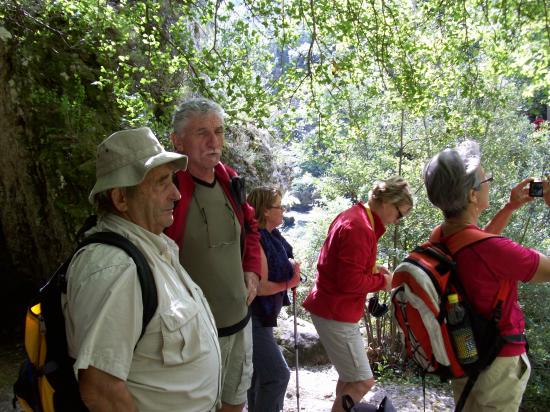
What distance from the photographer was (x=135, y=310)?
1438 mm

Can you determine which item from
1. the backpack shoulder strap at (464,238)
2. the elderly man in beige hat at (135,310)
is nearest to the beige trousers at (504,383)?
the backpack shoulder strap at (464,238)

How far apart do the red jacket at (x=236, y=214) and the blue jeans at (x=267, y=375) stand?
520mm

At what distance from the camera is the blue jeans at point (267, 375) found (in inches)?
115

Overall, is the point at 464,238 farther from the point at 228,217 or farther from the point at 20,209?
the point at 20,209

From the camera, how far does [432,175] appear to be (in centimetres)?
218

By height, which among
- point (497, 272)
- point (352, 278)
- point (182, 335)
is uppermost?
point (497, 272)

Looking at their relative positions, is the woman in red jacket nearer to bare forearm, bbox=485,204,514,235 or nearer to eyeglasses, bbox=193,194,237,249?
bare forearm, bbox=485,204,514,235

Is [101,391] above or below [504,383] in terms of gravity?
above

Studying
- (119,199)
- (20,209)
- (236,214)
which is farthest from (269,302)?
(20,209)

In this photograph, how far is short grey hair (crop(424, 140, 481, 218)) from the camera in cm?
213

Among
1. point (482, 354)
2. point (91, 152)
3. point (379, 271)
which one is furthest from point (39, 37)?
point (482, 354)

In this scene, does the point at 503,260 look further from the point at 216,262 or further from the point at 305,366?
the point at 305,366

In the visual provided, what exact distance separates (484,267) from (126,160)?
1537 millimetres

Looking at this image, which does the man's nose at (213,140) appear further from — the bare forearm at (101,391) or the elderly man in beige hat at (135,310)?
the bare forearm at (101,391)
